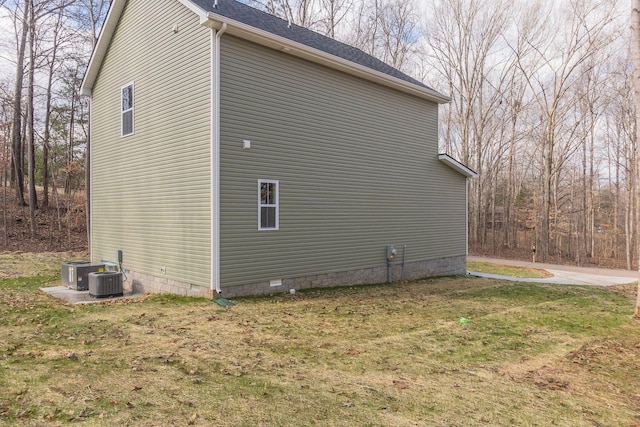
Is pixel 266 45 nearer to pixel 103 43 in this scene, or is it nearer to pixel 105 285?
pixel 103 43

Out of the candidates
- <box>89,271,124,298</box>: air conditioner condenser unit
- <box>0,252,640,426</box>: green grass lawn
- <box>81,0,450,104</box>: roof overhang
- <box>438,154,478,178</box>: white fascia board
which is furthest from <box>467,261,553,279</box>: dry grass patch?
<box>89,271,124,298</box>: air conditioner condenser unit

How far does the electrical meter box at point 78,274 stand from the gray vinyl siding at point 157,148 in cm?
94

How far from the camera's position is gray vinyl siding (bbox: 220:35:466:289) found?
27.6 ft

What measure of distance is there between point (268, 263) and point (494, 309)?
4.65 m

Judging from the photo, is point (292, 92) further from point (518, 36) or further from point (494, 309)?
point (518, 36)

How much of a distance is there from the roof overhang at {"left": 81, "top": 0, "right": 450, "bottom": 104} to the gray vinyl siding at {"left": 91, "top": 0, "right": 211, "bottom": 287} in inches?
9.0

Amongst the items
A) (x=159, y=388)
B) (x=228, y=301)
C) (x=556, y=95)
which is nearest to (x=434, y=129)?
(x=228, y=301)

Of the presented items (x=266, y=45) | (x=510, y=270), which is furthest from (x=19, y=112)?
(x=510, y=270)

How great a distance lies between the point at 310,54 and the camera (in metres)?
9.39

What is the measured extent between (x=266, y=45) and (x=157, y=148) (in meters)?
3.40

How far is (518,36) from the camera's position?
24.4m

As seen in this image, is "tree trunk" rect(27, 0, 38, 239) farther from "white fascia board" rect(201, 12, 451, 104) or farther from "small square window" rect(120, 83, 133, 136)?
"white fascia board" rect(201, 12, 451, 104)

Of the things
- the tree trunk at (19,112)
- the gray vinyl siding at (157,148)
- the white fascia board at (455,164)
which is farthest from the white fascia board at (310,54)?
the tree trunk at (19,112)

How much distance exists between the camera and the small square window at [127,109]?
34.5 feet
